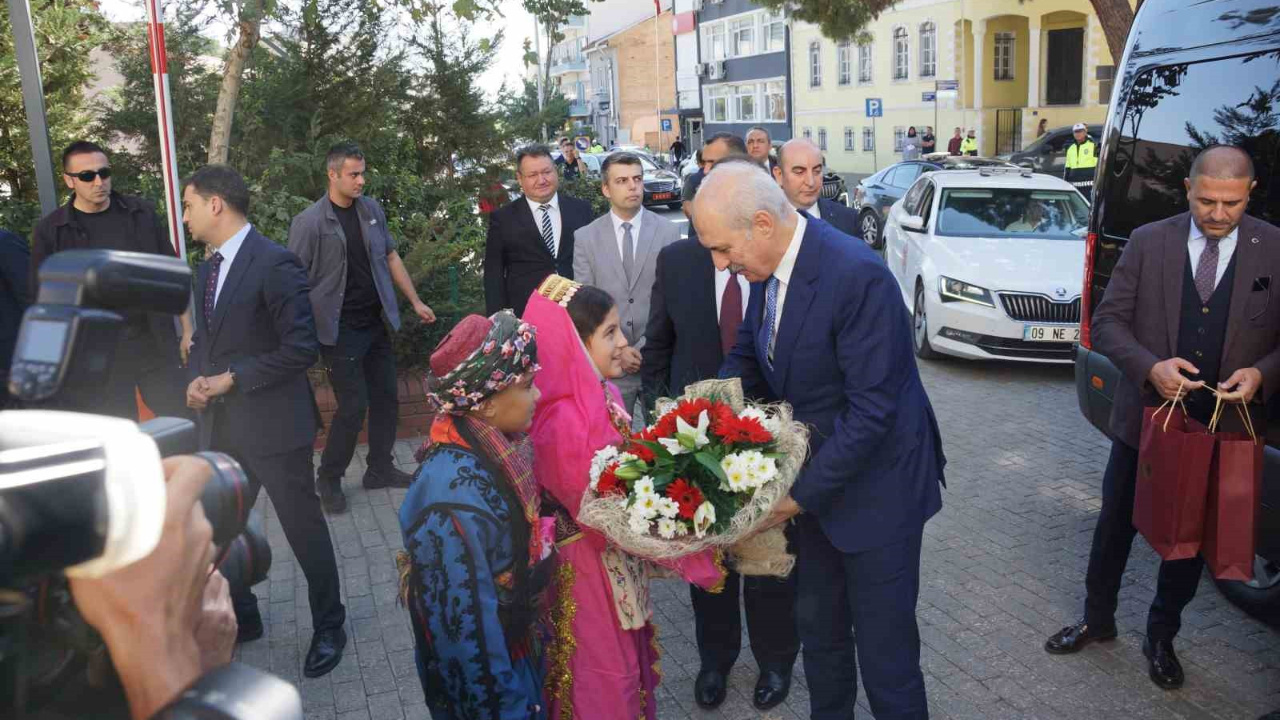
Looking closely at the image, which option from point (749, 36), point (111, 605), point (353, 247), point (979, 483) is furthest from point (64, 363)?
point (749, 36)

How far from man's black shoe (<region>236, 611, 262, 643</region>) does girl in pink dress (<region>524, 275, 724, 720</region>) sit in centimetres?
220

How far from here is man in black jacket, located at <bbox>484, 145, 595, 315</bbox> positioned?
6508 mm

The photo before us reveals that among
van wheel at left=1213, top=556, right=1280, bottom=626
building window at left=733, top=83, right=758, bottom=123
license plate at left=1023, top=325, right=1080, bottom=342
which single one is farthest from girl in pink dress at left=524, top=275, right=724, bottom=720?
building window at left=733, top=83, right=758, bottom=123

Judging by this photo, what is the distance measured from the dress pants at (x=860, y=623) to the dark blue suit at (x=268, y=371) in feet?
7.02

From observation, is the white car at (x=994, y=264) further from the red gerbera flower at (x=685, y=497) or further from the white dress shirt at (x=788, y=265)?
the red gerbera flower at (x=685, y=497)

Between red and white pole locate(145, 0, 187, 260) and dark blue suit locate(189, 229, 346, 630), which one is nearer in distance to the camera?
dark blue suit locate(189, 229, 346, 630)

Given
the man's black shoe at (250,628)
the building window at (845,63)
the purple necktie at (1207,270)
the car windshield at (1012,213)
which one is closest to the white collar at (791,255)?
the purple necktie at (1207,270)

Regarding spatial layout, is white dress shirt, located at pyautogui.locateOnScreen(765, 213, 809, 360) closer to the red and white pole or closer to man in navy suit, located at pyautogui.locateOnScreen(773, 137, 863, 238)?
man in navy suit, located at pyautogui.locateOnScreen(773, 137, 863, 238)

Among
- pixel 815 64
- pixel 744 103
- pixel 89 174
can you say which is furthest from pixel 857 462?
pixel 744 103

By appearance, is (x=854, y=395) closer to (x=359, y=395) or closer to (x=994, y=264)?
(x=359, y=395)

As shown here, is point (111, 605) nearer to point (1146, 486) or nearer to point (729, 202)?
point (729, 202)

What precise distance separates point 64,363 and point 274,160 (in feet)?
34.2

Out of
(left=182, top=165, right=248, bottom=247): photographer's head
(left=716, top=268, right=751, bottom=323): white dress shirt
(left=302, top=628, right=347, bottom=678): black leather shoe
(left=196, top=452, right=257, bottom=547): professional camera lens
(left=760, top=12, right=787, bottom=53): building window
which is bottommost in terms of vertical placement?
(left=302, top=628, right=347, bottom=678): black leather shoe

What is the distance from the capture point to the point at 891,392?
3.15 meters
